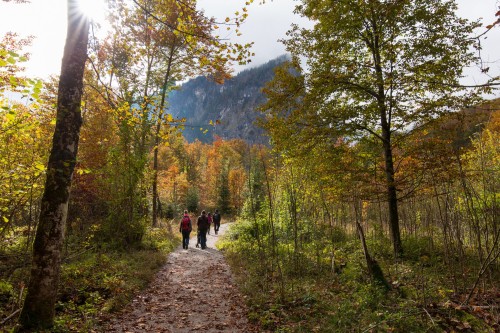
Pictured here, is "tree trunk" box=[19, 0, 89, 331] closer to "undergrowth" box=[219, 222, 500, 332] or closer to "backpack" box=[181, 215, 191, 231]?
"undergrowth" box=[219, 222, 500, 332]

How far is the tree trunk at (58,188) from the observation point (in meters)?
4.31

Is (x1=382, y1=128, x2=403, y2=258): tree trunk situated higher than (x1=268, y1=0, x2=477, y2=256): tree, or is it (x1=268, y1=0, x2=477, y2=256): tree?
(x1=268, y1=0, x2=477, y2=256): tree

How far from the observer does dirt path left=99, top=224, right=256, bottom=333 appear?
547cm

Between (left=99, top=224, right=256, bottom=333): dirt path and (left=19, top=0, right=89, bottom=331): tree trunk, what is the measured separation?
128 cm

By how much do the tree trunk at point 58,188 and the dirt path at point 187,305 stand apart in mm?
1277

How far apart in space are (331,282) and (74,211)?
1085 cm

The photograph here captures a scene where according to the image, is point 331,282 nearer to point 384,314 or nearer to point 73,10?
point 384,314

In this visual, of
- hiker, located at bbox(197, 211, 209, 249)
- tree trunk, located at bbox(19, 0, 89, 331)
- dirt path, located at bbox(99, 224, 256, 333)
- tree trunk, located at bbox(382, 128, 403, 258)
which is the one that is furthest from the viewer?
hiker, located at bbox(197, 211, 209, 249)

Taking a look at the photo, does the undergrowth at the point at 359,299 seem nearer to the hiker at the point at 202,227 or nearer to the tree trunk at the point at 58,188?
the tree trunk at the point at 58,188

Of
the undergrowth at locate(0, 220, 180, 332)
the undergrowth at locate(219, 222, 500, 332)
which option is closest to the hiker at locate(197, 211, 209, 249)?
the undergrowth at locate(0, 220, 180, 332)

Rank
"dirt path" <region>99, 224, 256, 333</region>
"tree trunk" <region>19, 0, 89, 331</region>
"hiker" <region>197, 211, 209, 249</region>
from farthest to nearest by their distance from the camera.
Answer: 1. "hiker" <region>197, 211, 209, 249</region>
2. "dirt path" <region>99, 224, 256, 333</region>
3. "tree trunk" <region>19, 0, 89, 331</region>

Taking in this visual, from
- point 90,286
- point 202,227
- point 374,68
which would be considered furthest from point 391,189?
point 202,227

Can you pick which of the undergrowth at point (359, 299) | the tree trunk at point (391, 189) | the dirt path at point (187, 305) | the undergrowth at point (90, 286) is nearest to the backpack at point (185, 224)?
the undergrowth at point (90, 286)

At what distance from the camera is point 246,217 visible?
17594mm
